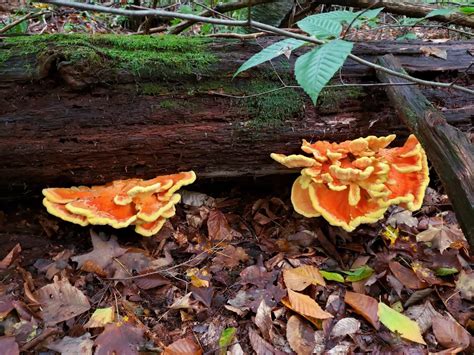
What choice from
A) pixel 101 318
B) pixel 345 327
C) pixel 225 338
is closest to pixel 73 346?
pixel 101 318

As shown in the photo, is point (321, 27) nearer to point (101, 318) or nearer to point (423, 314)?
point (423, 314)

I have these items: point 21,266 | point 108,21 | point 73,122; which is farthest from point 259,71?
point 108,21

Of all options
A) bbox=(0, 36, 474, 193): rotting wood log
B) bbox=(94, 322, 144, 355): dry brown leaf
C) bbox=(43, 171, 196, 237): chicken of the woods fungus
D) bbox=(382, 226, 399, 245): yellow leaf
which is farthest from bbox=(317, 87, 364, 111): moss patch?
bbox=(94, 322, 144, 355): dry brown leaf

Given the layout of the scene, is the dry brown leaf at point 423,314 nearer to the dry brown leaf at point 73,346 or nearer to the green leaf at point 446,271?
the green leaf at point 446,271

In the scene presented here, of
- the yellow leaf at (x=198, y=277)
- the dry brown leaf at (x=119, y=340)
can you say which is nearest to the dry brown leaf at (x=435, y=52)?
the yellow leaf at (x=198, y=277)

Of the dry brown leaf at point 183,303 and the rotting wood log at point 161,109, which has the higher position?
the rotting wood log at point 161,109

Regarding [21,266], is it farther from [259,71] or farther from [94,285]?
[259,71]
